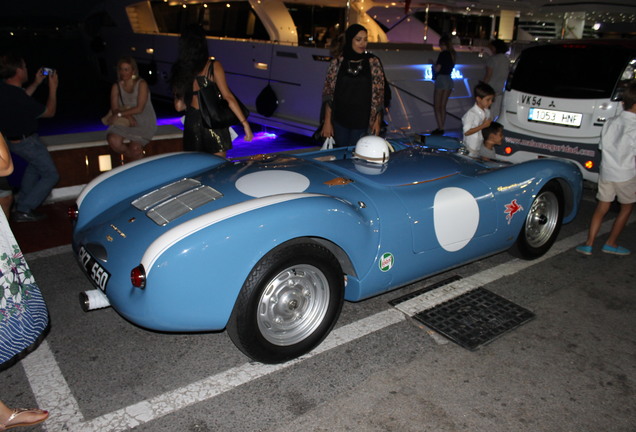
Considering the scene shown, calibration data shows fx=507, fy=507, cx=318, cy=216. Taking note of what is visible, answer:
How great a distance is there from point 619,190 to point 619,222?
15.2 inches

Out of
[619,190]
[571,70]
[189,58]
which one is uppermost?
[189,58]

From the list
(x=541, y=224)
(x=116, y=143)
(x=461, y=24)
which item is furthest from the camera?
(x=461, y=24)

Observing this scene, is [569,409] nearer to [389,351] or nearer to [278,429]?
[389,351]

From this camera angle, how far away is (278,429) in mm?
2447

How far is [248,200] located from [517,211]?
2.18m

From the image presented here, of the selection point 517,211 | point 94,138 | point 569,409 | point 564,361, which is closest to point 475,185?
point 517,211

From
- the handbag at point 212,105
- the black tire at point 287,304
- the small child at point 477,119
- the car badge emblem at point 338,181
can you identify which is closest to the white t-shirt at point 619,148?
the small child at point 477,119

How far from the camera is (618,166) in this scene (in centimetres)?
439

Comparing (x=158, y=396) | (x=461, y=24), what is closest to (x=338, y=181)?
(x=158, y=396)

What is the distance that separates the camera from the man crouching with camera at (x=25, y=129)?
4598 mm

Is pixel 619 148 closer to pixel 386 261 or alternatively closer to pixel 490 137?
pixel 490 137

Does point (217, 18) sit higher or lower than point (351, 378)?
higher

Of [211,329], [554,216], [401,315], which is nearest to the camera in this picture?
[211,329]

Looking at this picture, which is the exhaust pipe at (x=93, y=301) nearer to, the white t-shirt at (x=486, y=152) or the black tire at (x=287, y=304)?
the black tire at (x=287, y=304)
